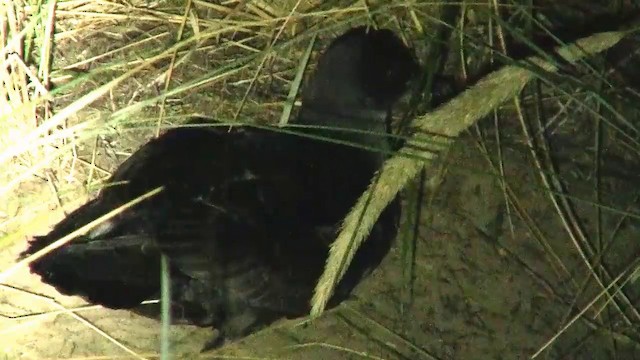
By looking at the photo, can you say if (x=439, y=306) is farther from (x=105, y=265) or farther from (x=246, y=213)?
(x=105, y=265)

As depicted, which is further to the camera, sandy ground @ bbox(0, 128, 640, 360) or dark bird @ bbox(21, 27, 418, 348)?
sandy ground @ bbox(0, 128, 640, 360)

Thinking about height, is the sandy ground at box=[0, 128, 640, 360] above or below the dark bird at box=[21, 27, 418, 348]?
below

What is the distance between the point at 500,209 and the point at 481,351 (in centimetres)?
27

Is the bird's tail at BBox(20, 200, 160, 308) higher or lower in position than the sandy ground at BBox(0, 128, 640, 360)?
higher

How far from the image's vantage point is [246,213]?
1.06 m

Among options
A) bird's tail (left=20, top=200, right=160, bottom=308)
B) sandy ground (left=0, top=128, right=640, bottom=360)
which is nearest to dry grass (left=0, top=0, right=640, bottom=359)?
sandy ground (left=0, top=128, right=640, bottom=360)

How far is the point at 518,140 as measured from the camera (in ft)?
4.27

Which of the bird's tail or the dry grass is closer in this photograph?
the bird's tail

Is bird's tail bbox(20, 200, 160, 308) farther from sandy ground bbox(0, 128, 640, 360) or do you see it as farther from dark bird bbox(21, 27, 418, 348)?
sandy ground bbox(0, 128, 640, 360)

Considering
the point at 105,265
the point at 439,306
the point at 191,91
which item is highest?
the point at 191,91

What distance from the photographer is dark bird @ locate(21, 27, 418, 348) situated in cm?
105

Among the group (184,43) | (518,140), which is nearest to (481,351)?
(518,140)

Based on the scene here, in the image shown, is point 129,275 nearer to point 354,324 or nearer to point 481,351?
point 354,324

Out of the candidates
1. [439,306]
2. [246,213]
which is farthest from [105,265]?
[439,306]
